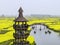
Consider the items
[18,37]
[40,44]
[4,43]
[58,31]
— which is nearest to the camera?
[18,37]

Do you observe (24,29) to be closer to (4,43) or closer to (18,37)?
(18,37)

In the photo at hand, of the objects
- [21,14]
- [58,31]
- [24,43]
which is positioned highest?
[21,14]

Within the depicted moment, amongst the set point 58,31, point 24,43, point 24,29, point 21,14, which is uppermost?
point 21,14

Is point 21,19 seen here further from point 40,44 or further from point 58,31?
point 58,31

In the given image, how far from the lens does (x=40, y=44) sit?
40.5 metres

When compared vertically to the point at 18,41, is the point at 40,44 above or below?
below

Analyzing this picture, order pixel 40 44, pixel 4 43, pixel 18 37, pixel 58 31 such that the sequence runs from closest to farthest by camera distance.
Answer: pixel 18 37 < pixel 4 43 < pixel 40 44 < pixel 58 31

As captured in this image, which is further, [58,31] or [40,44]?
[58,31]

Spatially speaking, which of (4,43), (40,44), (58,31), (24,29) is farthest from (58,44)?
(24,29)

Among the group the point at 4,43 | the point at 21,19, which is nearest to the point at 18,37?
the point at 21,19

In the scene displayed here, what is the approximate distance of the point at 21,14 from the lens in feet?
44.3

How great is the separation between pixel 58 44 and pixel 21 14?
29225 mm

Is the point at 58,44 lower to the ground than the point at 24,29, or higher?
lower
